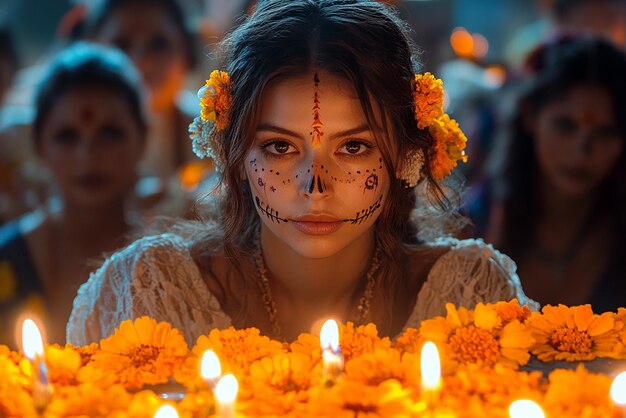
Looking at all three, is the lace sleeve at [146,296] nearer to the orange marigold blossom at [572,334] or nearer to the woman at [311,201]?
the woman at [311,201]

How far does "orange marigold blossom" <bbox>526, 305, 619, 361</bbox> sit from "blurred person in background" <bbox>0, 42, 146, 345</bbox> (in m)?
2.21

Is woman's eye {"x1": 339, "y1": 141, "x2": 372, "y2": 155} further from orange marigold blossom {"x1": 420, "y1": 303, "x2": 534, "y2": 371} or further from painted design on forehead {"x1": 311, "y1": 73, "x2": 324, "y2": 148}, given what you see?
orange marigold blossom {"x1": 420, "y1": 303, "x2": 534, "y2": 371}

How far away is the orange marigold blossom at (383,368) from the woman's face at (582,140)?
231 cm

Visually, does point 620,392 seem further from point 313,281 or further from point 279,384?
point 313,281

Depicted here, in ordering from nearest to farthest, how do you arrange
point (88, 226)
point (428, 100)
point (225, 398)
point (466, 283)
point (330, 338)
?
point (225, 398) → point (330, 338) → point (428, 100) → point (466, 283) → point (88, 226)

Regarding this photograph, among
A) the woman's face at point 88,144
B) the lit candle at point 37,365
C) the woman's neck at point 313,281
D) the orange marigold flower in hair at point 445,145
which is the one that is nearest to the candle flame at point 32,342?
the lit candle at point 37,365

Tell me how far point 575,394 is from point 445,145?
893 millimetres

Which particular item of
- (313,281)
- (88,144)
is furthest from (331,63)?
(88,144)

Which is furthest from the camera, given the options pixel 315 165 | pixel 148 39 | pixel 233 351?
pixel 148 39

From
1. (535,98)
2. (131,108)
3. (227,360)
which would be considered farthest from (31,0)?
(227,360)

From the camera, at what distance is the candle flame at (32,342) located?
1.23 metres

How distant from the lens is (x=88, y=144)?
349cm

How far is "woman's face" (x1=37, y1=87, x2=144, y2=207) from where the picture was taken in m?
3.51

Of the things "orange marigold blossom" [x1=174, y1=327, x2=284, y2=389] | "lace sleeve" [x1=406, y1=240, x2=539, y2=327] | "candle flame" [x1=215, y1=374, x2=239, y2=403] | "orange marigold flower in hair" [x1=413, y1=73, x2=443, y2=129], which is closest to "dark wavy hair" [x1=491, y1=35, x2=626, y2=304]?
"lace sleeve" [x1=406, y1=240, x2=539, y2=327]
